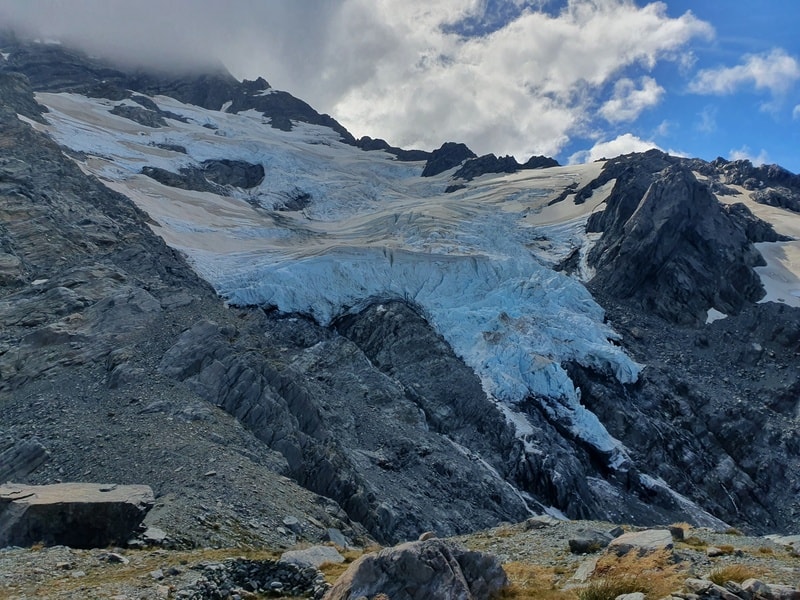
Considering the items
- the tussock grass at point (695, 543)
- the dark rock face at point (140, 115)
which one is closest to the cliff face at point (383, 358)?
the tussock grass at point (695, 543)

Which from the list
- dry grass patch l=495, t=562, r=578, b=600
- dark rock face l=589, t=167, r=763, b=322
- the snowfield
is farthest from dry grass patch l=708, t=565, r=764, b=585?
dark rock face l=589, t=167, r=763, b=322

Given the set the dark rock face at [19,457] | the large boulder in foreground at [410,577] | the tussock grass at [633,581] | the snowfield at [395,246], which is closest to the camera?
the tussock grass at [633,581]

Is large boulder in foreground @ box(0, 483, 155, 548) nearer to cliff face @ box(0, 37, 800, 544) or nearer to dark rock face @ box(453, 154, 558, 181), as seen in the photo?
cliff face @ box(0, 37, 800, 544)

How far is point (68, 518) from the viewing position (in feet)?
44.7

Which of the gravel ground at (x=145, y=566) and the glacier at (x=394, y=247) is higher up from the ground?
the glacier at (x=394, y=247)

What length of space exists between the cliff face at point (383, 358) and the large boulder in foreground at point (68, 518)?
4.02 feet

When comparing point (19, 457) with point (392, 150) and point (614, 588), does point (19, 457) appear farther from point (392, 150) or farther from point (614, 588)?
point (392, 150)

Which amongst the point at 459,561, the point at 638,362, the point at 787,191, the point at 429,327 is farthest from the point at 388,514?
the point at 787,191

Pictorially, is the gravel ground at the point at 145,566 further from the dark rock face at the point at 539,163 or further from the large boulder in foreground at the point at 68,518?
the dark rock face at the point at 539,163

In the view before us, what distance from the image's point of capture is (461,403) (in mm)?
38281

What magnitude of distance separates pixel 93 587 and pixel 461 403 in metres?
29.7

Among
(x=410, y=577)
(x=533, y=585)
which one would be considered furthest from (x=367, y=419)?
(x=410, y=577)

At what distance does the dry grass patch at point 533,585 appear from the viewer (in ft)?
30.2

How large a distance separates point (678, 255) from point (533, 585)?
55310mm
